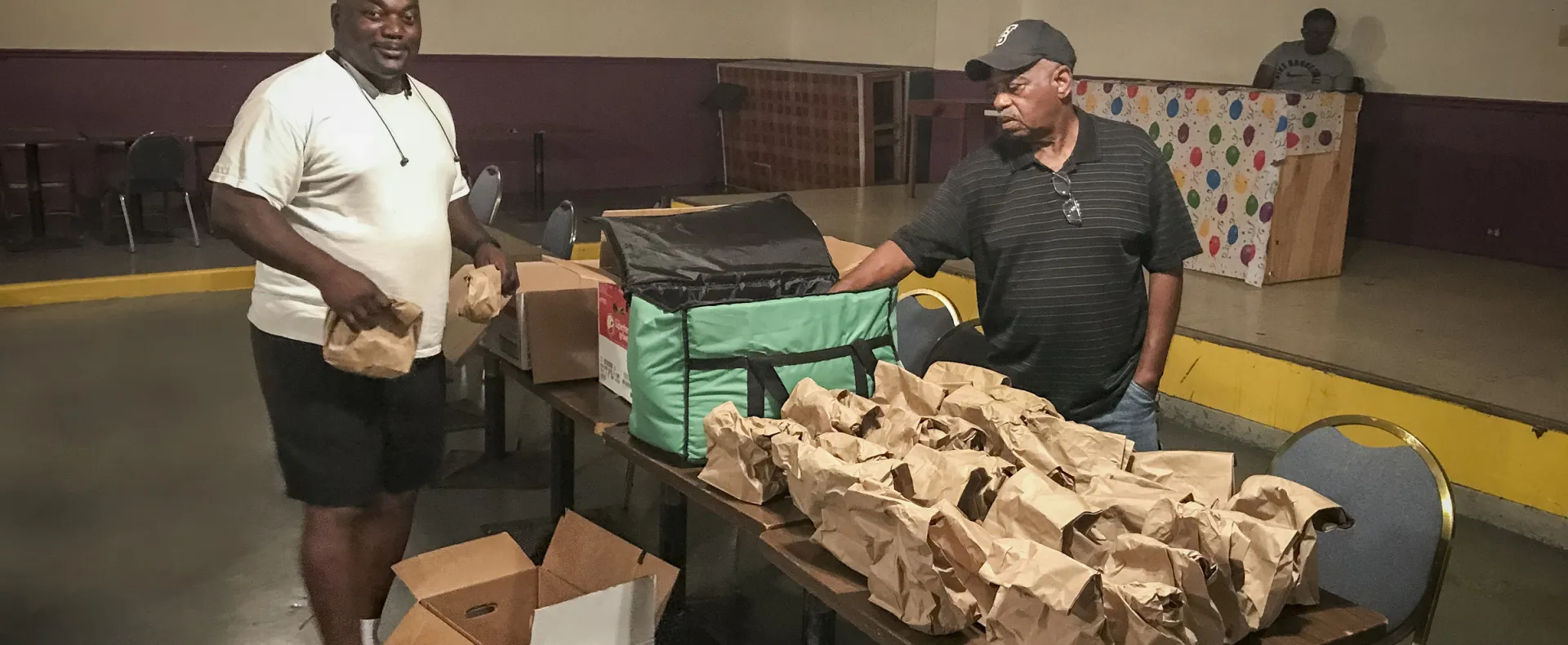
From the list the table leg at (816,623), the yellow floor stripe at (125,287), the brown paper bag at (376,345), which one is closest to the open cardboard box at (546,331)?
the brown paper bag at (376,345)

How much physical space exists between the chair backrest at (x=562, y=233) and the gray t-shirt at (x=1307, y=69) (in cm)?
427

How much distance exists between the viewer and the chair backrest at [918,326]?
9.93ft

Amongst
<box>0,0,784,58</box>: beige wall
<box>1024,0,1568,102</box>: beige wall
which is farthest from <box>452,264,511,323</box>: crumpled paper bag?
<box>0,0,784,58</box>: beige wall

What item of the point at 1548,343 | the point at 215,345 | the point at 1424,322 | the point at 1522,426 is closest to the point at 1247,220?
the point at 1424,322

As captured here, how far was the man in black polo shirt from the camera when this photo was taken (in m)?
2.29

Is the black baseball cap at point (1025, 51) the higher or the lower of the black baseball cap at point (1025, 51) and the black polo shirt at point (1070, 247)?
the higher

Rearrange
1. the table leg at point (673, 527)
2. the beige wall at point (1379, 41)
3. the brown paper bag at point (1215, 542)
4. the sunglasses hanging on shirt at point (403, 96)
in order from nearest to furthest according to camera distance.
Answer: the brown paper bag at point (1215, 542) < the sunglasses hanging on shirt at point (403, 96) < the table leg at point (673, 527) < the beige wall at point (1379, 41)

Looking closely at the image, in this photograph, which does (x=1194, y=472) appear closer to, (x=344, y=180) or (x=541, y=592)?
(x=541, y=592)

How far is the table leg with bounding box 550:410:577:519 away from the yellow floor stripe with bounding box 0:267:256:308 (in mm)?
3439

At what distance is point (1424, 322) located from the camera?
4801 mm

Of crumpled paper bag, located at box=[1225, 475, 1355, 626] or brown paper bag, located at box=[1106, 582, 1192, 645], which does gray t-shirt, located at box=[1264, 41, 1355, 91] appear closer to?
crumpled paper bag, located at box=[1225, 475, 1355, 626]

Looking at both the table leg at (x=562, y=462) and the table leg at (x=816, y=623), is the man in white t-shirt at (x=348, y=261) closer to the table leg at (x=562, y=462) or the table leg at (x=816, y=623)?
the table leg at (x=562, y=462)

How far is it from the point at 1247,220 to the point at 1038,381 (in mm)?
3553

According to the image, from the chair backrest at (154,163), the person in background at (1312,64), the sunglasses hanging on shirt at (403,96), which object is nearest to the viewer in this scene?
the sunglasses hanging on shirt at (403,96)
